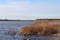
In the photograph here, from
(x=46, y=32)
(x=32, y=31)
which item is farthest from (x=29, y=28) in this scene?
(x=46, y=32)

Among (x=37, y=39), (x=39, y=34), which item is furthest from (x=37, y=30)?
(x=37, y=39)

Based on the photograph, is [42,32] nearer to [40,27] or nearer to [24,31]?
[40,27]

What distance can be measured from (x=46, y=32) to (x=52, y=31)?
41.3 inches

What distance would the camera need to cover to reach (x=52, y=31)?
34.1 metres

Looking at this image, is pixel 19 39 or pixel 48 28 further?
pixel 48 28

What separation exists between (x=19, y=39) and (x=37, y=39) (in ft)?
8.23

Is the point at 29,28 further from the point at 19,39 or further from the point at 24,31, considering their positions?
the point at 19,39

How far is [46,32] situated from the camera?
3381 cm

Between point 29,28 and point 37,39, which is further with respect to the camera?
point 29,28

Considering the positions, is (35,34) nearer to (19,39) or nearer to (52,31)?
(52,31)

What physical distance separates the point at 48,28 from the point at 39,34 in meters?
1.76

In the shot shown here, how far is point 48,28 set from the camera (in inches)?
1321

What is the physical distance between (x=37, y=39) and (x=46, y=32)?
17.5 ft

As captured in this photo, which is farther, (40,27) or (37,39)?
(40,27)
